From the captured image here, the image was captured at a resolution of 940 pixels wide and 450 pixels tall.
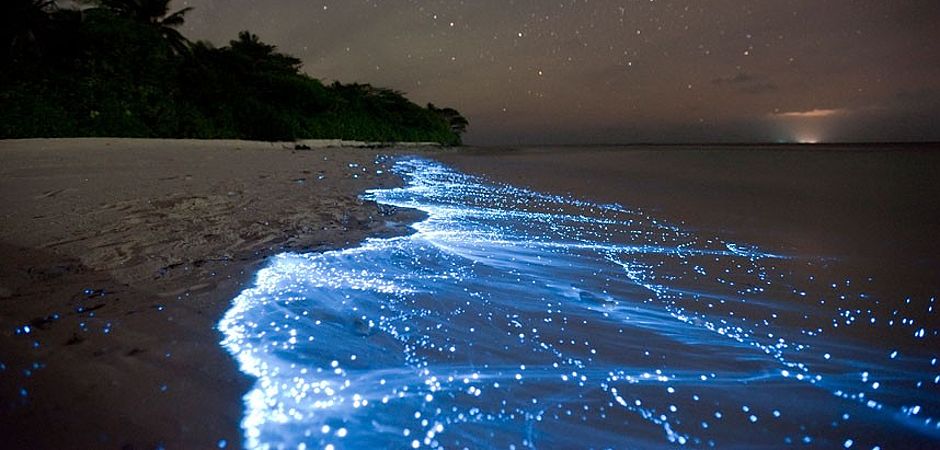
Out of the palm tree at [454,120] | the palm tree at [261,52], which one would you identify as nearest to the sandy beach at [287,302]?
the palm tree at [261,52]

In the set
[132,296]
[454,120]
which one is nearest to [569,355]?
[132,296]

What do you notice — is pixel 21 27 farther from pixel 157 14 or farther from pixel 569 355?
pixel 569 355

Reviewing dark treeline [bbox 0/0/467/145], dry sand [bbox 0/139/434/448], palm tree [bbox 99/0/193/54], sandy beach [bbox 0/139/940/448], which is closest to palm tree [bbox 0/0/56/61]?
dark treeline [bbox 0/0/467/145]

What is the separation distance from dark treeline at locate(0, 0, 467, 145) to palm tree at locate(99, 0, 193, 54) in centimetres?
4

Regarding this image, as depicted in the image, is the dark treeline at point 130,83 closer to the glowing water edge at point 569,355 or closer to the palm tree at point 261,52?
the palm tree at point 261,52

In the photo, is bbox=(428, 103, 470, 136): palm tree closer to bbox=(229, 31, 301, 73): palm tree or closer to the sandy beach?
bbox=(229, 31, 301, 73): palm tree

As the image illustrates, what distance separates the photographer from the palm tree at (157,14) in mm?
16594

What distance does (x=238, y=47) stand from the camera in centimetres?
2405

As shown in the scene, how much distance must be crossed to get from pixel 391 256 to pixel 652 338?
142 cm

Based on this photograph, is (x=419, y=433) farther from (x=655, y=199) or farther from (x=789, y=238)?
(x=655, y=199)

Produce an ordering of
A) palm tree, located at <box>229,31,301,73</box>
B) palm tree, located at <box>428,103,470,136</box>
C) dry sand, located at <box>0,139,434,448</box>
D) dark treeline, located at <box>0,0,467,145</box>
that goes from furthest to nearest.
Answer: palm tree, located at <box>428,103,470,136</box> < palm tree, located at <box>229,31,301,73</box> < dark treeline, located at <box>0,0,467,145</box> < dry sand, located at <box>0,139,434,448</box>

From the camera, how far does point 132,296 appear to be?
1.61m

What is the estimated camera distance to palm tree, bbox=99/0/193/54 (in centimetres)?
1659

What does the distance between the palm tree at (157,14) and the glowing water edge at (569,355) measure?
19680 mm
